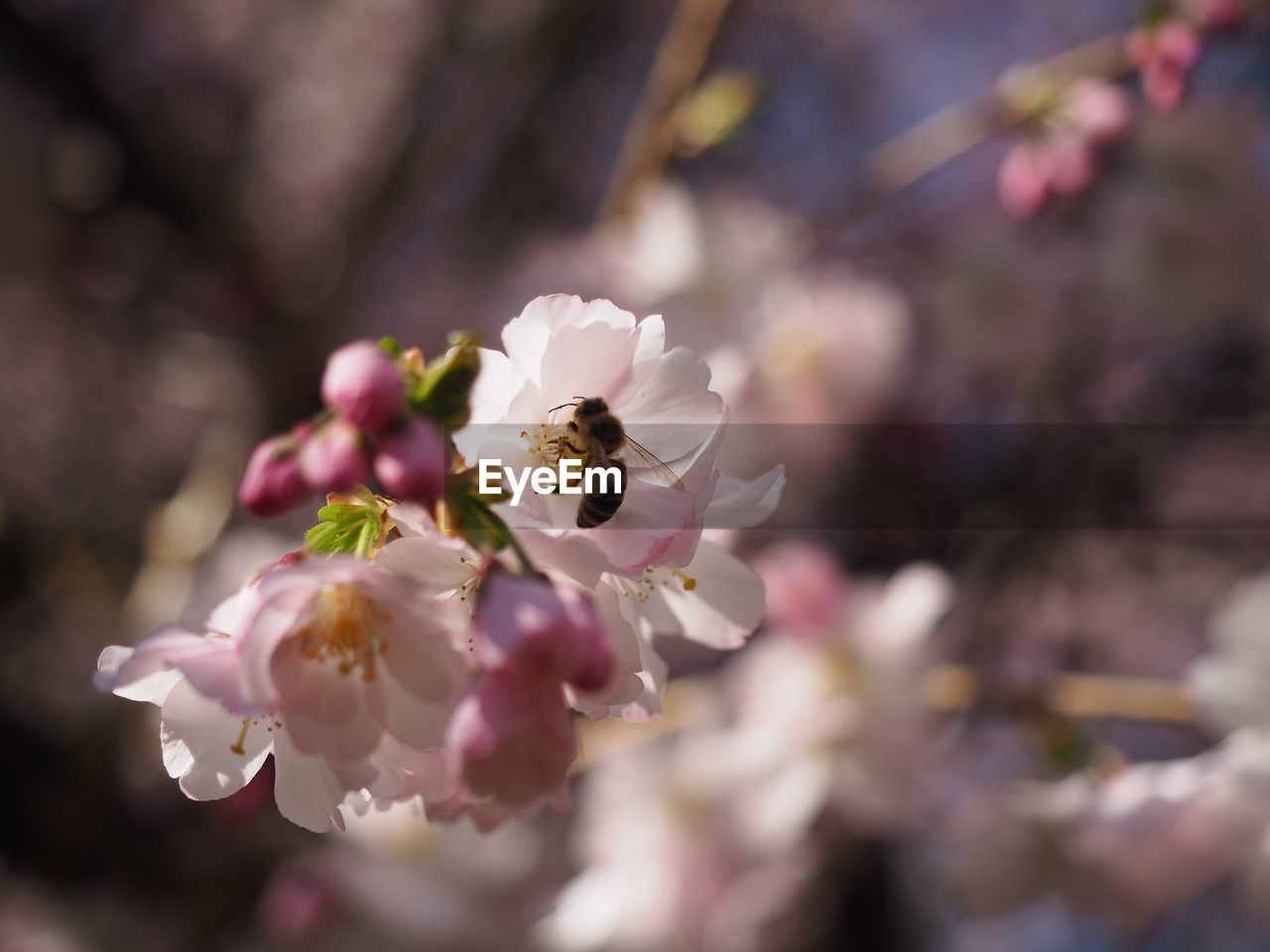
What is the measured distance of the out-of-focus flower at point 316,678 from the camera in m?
0.52

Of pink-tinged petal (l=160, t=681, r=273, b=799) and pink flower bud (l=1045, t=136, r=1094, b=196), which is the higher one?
pink flower bud (l=1045, t=136, r=1094, b=196)

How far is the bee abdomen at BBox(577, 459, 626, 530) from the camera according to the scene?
1.84ft

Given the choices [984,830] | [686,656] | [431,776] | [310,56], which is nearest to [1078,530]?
[984,830]

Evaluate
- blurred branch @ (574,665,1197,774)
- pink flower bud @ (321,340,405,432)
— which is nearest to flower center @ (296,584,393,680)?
pink flower bud @ (321,340,405,432)

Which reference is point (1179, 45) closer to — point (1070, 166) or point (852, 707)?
point (1070, 166)

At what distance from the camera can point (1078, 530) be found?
2.08 meters

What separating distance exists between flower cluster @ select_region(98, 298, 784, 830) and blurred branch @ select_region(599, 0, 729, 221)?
1289 millimetres

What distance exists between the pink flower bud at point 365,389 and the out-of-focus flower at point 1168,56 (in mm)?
1278

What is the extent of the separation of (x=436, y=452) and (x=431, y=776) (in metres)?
0.20

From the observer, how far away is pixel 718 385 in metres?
1.60

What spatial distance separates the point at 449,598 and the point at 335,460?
5.6 inches

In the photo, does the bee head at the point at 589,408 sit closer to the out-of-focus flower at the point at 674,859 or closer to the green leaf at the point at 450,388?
the green leaf at the point at 450,388

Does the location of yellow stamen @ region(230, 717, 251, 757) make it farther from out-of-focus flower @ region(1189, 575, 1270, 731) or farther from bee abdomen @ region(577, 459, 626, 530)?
out-of-focus flower @ region(1189, 575, 1270, 731)

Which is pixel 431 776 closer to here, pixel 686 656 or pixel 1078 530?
pixel 1078 530
